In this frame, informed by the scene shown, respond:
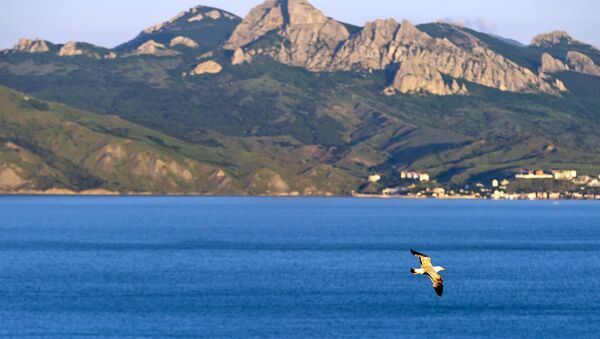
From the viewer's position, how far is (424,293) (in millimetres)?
179375

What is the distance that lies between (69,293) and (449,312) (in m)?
56.3

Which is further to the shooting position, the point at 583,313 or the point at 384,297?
the point at 384,297

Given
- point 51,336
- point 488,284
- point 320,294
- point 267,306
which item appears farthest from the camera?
point 488,284

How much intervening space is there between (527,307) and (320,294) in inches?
1197

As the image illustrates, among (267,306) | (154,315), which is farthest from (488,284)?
(154,315)

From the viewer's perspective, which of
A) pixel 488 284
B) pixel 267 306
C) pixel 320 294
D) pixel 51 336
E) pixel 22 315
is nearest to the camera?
pixel 51 336

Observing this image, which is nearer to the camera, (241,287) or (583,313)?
(583,313)

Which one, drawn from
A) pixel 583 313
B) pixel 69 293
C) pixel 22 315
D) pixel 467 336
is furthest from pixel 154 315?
pixel 583 313

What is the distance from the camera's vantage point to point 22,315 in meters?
154

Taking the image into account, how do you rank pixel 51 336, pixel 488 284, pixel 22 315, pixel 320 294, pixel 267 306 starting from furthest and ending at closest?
pixel 488 284
pixel 320 294
pixel 267 306
pixel 22 315
pixel 51 336

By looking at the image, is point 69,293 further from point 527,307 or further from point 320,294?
point 527,307

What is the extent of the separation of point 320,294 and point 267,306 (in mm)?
15086

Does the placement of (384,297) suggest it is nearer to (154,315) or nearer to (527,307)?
(527,307)

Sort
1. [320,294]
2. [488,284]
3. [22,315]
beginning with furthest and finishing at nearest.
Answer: [488,284]
[320,294]
[22,315]
